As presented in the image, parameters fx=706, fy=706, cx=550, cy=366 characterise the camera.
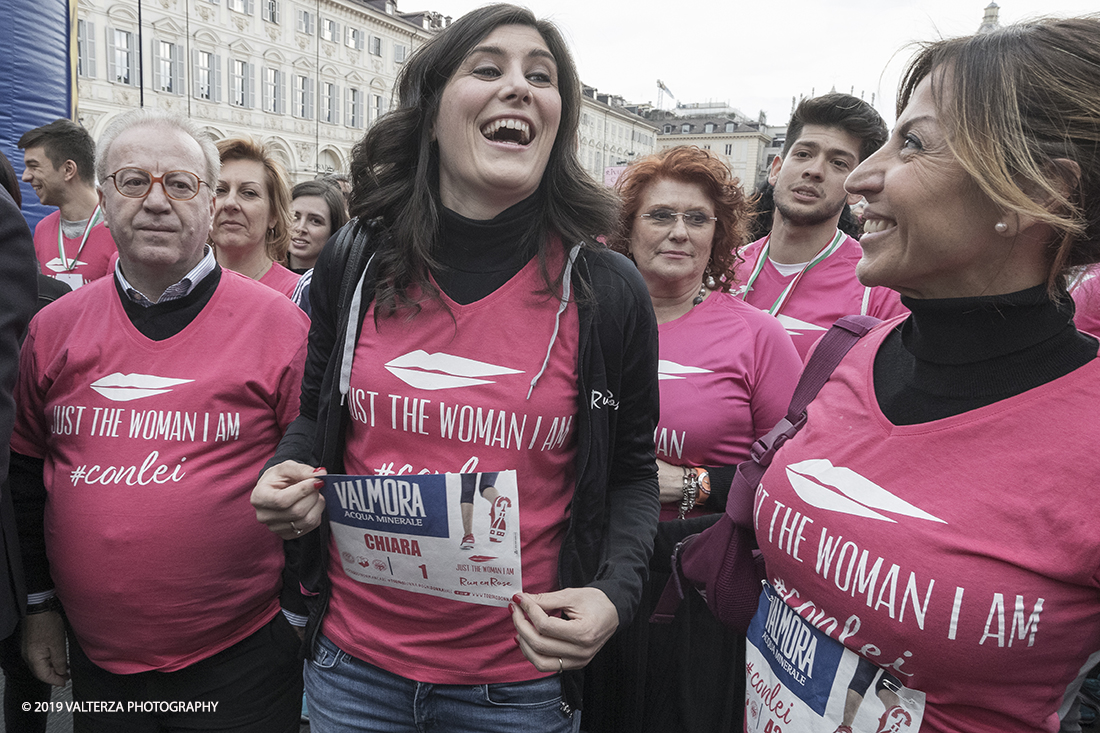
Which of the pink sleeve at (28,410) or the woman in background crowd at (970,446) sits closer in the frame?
the woman in background crowd at (970,446)

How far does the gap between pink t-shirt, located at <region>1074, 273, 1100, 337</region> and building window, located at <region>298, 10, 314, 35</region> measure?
37915 mm

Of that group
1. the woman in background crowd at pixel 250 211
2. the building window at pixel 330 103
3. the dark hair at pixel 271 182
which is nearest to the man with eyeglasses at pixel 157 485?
the woman in background crowd at pixel 250 211

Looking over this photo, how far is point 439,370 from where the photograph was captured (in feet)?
4.98

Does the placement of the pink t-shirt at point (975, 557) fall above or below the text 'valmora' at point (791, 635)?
above

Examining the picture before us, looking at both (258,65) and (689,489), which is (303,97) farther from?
(689,489)

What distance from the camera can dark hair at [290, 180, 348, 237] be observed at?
4.84 meters

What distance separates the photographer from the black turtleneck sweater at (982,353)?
1.16 m

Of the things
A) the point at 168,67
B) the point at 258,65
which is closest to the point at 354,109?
the point at 258,65

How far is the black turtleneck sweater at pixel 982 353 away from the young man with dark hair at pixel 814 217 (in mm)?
1625

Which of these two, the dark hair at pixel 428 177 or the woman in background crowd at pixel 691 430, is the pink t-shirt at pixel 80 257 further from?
the woman in background crowd at pixel 691 430

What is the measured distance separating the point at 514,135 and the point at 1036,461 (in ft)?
4.00

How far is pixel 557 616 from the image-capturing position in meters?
1.39

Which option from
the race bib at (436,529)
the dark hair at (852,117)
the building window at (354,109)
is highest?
the building window at (354,109)

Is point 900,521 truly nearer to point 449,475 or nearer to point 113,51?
point 449,475
